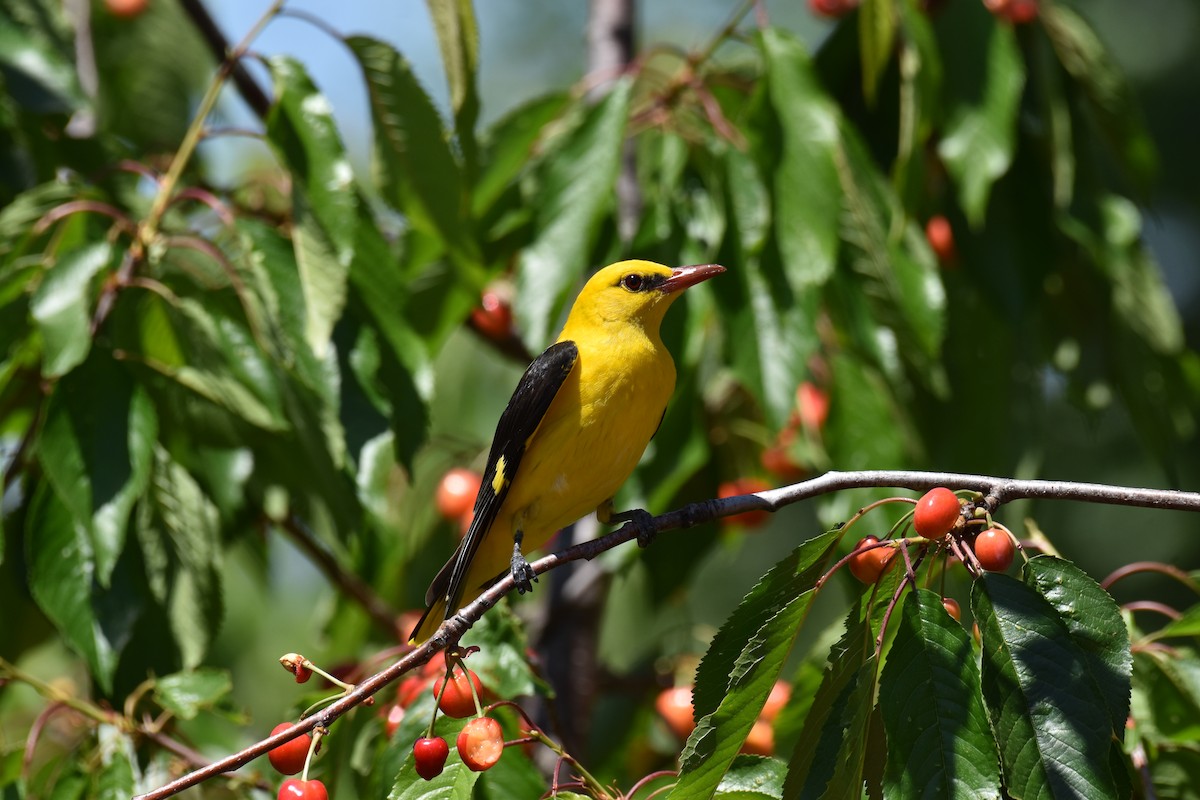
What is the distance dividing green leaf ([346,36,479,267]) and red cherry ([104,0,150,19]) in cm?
239

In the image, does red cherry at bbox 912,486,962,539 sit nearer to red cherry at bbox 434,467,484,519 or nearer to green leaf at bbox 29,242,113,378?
green leaf at bbox 29,242,113,378

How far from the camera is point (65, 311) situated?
313 centimetres

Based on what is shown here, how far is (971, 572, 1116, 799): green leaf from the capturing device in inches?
81.7

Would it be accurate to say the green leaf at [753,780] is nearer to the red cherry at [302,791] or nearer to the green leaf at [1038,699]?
the green leaf at [1038,699]

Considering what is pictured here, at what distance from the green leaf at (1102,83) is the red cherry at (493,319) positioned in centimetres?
226

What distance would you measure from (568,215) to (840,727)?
218cm

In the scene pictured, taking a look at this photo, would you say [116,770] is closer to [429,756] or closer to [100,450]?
[100,450]

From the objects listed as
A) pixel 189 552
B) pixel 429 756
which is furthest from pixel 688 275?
pixel 429 756

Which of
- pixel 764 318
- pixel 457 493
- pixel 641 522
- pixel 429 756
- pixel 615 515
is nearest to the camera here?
pixel 429 756

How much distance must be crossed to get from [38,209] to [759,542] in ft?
29.5

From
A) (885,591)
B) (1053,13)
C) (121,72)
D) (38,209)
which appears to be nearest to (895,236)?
(1053,13)

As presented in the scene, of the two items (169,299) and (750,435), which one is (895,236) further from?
→ (169,299)

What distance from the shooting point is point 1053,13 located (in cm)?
460

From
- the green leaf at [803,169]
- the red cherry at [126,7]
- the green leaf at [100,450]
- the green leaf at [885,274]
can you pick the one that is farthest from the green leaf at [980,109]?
the red cherry at [126,7]
